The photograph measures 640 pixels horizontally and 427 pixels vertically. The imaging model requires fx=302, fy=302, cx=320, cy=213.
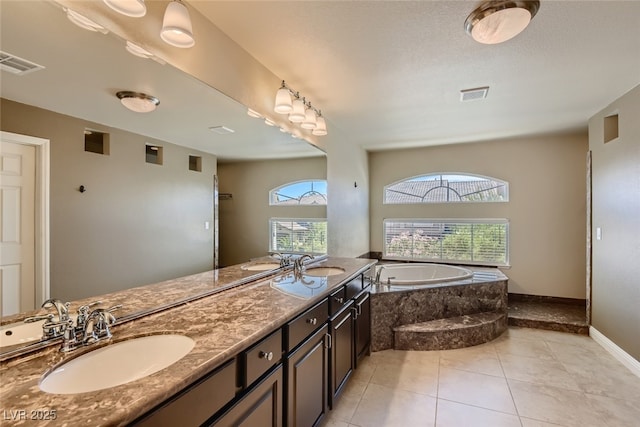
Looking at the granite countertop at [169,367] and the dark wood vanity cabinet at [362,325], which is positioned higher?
the granite countertop at [169,367]

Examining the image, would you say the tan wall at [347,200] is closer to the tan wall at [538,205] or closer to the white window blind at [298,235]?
the white window blind at [298,235]

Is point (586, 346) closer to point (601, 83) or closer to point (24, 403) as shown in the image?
point (601, 83)

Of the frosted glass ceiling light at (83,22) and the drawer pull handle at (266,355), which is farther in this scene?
the drawer pull handle at (266,355)

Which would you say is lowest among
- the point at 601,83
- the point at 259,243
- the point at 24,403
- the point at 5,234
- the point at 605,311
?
the point at 605,311

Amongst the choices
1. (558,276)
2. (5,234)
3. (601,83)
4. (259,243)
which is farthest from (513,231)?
(5,234)

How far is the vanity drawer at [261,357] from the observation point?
3.78 ft

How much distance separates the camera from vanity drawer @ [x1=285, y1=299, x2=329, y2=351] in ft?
4.80

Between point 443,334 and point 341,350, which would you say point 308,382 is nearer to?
point 341,350

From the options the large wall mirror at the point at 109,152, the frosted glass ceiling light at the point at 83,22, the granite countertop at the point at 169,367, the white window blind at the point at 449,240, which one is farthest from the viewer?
the white window blind at the point at 449,240

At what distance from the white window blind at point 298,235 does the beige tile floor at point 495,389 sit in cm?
115

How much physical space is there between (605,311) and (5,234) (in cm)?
442

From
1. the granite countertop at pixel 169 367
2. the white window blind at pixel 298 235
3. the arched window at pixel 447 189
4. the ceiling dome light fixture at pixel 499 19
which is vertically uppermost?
the ceiling dome light fixture at pixel 499 19

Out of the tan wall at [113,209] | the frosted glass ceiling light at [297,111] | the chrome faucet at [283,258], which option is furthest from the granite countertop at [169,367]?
the frosted glass ceiling light at [297,111]

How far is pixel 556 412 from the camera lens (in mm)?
2035
